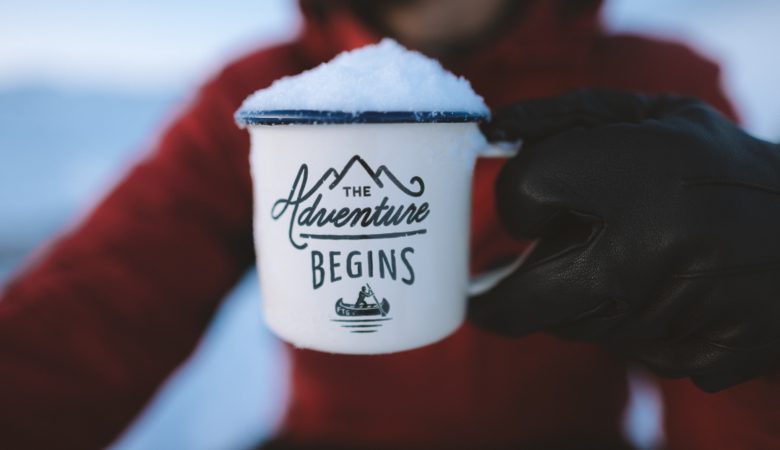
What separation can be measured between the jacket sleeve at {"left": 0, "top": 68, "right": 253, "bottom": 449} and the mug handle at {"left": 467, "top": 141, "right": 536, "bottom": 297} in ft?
1.94

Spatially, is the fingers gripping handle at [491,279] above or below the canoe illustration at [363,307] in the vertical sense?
below

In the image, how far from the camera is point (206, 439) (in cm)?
162

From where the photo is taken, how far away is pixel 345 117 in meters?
0.40

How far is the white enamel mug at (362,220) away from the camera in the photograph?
1.39 feet

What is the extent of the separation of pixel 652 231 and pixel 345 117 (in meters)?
0.33

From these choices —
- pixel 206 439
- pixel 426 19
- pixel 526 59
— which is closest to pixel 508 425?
pixel 526 59

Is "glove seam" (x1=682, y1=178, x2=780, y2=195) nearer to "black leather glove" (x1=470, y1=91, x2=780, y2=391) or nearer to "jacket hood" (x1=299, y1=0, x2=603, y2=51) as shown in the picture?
"black leather glove" (x1=470, y1=91, x2=780, y2=391)

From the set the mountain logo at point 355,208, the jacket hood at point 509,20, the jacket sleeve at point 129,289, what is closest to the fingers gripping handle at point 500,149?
the mountain logo at point 355,208

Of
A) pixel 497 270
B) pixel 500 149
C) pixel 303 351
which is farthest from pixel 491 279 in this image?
pixel 303 351

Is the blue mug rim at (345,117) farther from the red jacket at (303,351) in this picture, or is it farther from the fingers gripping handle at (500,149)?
the red jacket at (303,351)

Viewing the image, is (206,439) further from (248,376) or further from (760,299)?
(760,299)

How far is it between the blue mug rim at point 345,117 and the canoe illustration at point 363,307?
19cm

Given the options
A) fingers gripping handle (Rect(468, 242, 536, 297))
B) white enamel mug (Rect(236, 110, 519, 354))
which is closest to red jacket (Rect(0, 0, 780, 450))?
fingers gripping handle (Rect(468, 242, 536, 297))

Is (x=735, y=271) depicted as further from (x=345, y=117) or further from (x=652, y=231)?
(x=345, y=117)
